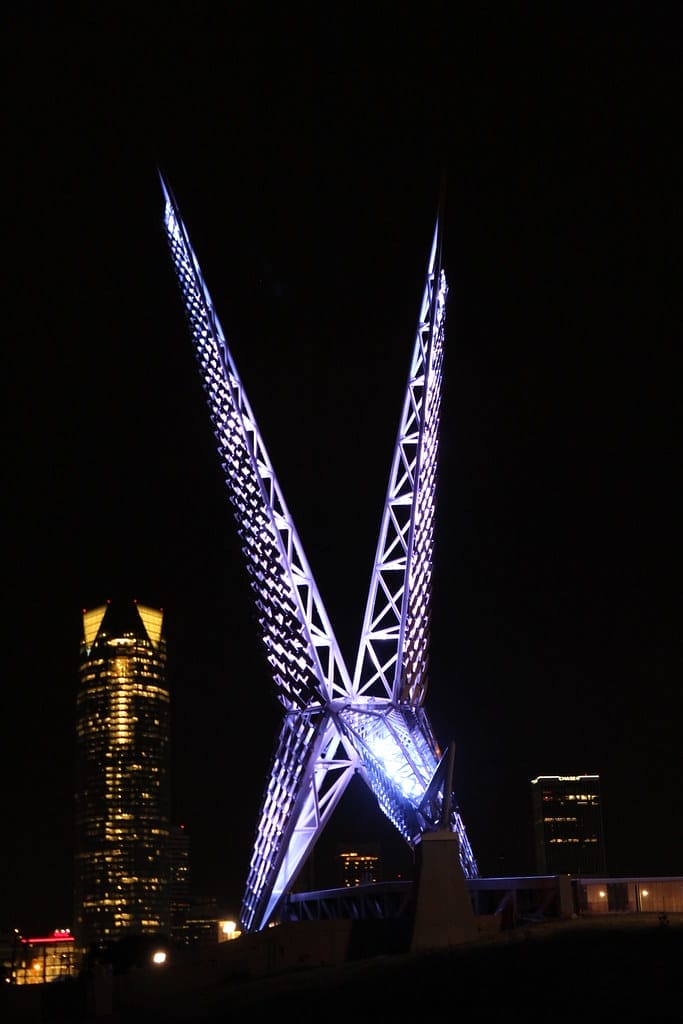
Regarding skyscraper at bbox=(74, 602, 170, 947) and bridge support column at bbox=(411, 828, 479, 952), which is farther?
skyscraper at bbox=(74, 602, 170, 947)

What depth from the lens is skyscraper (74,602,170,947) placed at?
142 meters

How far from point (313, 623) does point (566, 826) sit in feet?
240

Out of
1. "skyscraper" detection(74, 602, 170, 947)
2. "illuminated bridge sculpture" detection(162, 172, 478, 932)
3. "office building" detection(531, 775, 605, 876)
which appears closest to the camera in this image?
"illuminated bridge sculpture" detection(162, 172, 478, 932)

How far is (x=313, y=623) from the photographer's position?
44.1m

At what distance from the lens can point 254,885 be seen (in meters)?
42.3

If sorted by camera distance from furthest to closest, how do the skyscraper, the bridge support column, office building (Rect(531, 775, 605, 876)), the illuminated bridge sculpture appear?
the skyscraper < office building (Rect(531, 775, 605, 876)) < the illuminated bridge sculpture < the bridge support column

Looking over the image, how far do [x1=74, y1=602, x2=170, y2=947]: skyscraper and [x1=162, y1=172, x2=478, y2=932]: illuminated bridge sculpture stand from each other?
105 metres

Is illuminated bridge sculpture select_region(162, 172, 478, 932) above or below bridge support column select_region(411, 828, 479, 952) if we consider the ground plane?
above

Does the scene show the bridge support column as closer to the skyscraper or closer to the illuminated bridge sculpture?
the illuminated bridge sculpture

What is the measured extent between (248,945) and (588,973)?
14411 millimetres

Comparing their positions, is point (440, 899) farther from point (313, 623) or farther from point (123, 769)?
point (123, 769)

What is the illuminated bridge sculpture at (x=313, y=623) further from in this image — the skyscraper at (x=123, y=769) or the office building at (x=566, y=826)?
the skyscraper at (x=123, y=769)

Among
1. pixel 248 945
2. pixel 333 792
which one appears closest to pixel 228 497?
pixel 333 792

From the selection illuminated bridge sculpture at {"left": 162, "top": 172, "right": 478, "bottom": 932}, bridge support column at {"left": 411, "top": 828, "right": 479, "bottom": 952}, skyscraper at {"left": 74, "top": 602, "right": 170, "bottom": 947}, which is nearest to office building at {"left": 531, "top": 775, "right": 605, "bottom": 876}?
skyscraper at {"left": 74, "top": 602, "right": 170, "bottom": 947}
